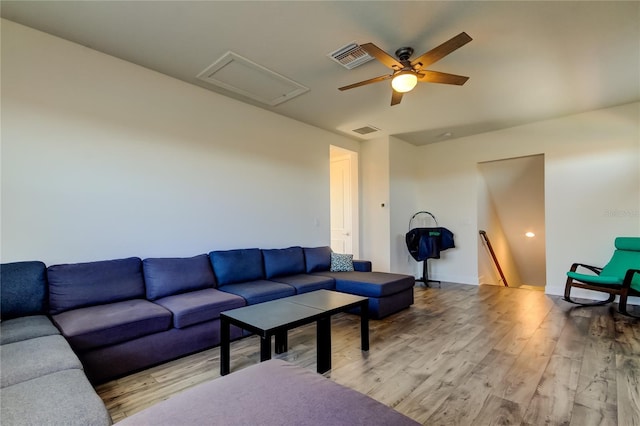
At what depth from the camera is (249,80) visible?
3264 mm

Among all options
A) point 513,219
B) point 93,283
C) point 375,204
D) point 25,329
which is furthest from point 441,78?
Answer: point 513,219

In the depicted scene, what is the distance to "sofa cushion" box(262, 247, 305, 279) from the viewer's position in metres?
3.83

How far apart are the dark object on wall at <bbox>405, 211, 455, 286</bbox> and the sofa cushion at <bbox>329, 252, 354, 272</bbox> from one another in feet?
5.11

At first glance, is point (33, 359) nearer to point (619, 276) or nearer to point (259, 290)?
point (259, 290)

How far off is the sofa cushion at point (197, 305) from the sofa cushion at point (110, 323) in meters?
0.08

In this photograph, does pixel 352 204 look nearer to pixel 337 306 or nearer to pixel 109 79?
pixel 337 306

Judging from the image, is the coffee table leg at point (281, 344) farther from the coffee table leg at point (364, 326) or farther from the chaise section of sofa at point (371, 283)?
the chaise section of sofa at point (371, 283)

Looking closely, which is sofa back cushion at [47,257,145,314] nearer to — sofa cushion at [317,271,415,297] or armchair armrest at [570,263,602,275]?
sofa cushion at [317,271,415,297]

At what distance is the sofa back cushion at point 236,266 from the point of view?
335 centimetres

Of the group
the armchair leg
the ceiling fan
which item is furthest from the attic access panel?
the armchair leg

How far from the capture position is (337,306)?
8.06ft

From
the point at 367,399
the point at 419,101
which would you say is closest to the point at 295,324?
the point at 367,399

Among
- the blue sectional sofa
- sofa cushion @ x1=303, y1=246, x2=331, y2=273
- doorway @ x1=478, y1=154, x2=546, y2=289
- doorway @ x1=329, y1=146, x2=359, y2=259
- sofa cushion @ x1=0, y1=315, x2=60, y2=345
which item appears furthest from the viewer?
doorway @ x1=329, y1=146, x2=359, y2=259

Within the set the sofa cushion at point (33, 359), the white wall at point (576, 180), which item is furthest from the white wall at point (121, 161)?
the white wall at point (576, 180)
